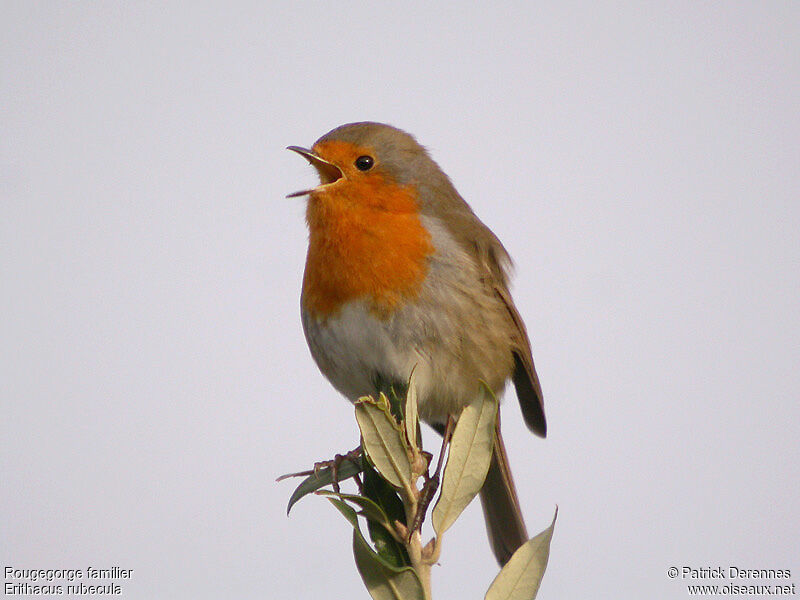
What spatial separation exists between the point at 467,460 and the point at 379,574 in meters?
0.34

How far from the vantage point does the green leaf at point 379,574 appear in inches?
76.0

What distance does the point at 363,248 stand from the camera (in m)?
3.66

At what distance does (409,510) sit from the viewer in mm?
2121

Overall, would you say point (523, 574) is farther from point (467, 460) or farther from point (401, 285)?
point (401, 285)

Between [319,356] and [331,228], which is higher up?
[331,228]

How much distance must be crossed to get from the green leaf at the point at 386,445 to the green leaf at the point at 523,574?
32cm

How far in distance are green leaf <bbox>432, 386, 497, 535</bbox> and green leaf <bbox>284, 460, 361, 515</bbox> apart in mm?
507

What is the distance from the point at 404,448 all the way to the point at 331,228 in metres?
1.76

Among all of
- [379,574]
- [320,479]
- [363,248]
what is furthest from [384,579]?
[363,248]

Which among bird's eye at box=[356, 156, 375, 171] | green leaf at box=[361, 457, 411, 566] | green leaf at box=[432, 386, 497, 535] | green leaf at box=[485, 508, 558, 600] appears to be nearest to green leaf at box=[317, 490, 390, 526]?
green leaf at box=[361, 457, 411, 566]

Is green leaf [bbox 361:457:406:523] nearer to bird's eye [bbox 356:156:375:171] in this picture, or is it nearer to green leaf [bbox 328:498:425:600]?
green leaf [bbox 328:498:425:600]

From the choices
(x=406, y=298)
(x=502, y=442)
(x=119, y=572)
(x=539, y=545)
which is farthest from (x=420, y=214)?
(x=539, y=545)

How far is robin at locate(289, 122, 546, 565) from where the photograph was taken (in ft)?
11.8

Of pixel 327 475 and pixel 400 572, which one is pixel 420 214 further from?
pixel 400 572
